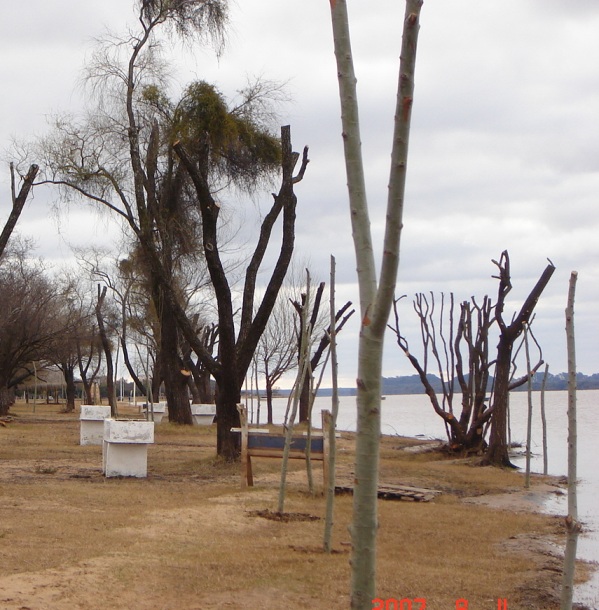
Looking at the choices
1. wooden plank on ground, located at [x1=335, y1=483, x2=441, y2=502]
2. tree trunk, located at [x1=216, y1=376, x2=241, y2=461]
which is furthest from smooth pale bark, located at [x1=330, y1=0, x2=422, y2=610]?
tree trunk, located at [x1=216, y1=376, x2=241, y2=461]

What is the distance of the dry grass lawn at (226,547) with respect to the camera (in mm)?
6070

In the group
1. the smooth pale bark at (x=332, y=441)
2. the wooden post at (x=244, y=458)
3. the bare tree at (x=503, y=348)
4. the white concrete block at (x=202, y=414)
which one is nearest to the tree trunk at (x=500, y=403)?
the bare tree at (x=503, y=348)

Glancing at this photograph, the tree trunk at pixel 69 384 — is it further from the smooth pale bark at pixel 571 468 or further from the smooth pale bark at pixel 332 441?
the smooth pale bark at pixel 571 468

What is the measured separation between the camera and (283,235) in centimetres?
1526

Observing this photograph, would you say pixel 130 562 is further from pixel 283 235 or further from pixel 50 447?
pixel 50 447

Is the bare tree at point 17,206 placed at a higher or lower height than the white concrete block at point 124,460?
higher

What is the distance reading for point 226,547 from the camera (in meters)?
7.78

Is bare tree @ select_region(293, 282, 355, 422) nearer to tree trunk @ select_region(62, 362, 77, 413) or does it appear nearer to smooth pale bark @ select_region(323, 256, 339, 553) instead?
smooth pale bark @ select_region(323, 256, 339, 553)

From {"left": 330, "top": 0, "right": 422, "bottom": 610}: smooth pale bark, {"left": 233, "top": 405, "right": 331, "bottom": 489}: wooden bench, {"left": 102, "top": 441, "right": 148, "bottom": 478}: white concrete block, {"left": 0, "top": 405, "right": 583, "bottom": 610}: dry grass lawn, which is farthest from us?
{"left": 102, "top": 441, "right": 148, "bottom": 478}: white concrete block

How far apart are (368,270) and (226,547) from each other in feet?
16.4

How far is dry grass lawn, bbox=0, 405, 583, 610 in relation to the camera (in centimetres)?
607

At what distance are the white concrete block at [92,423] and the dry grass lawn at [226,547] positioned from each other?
4.72m

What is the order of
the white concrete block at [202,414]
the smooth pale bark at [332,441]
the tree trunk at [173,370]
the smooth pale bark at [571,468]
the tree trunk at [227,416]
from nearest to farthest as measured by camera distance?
the smooth pale bark at [571,468] → the smooth pale bark at [332,441] → the tree trunk at [227,416] → the tree trunk at [173,370] → the white concrete block at [202,414]

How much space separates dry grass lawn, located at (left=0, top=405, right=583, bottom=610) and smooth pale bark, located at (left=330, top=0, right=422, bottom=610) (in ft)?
9.11
